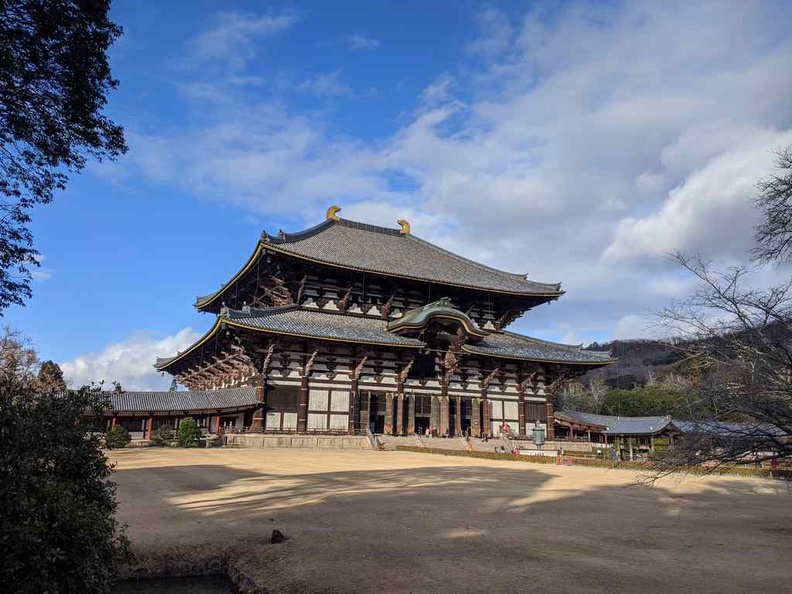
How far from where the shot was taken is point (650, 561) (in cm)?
686

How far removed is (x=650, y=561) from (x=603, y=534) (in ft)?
5.68

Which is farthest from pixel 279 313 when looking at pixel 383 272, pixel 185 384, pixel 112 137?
pixel 185 384

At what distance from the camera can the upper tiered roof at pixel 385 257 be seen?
3409 centimetres

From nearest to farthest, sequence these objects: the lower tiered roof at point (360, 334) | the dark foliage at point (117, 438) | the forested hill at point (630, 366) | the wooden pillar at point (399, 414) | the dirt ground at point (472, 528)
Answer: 1. the dirt ground at point (472, 528)
2. the dark foliage at point (117, 438)
3. the lower tiered roof at point (360, 334)
4. the wooden pillar at point (399, 414)
5. the forested hill at point (630, 366)

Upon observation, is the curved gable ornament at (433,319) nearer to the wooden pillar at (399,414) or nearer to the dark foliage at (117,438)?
the wooden pillar at (399,414)

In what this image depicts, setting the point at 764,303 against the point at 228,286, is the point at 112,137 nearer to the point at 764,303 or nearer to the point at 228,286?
the point at 764,303

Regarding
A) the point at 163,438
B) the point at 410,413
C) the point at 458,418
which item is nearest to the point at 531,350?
the point at 458,418

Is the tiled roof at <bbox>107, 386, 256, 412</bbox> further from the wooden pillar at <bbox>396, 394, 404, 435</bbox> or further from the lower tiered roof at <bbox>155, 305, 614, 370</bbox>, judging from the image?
the wooden pillar at <bbox>396, 394, 404, 435</bbox>

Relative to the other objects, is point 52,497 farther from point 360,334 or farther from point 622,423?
point 622,423

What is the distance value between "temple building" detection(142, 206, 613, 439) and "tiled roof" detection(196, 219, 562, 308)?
0.53 feet

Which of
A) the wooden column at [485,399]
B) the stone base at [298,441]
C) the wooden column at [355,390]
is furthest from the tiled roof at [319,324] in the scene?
the wooden column at [485,399]

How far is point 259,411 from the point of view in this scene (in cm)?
2956

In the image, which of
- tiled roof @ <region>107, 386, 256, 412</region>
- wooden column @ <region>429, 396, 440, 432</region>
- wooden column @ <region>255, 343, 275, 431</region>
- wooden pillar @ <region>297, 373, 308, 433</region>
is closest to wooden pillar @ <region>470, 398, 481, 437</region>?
wooden column @ <region>429, 396, 440, 432</region>

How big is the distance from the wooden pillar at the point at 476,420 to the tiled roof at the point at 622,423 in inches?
401
